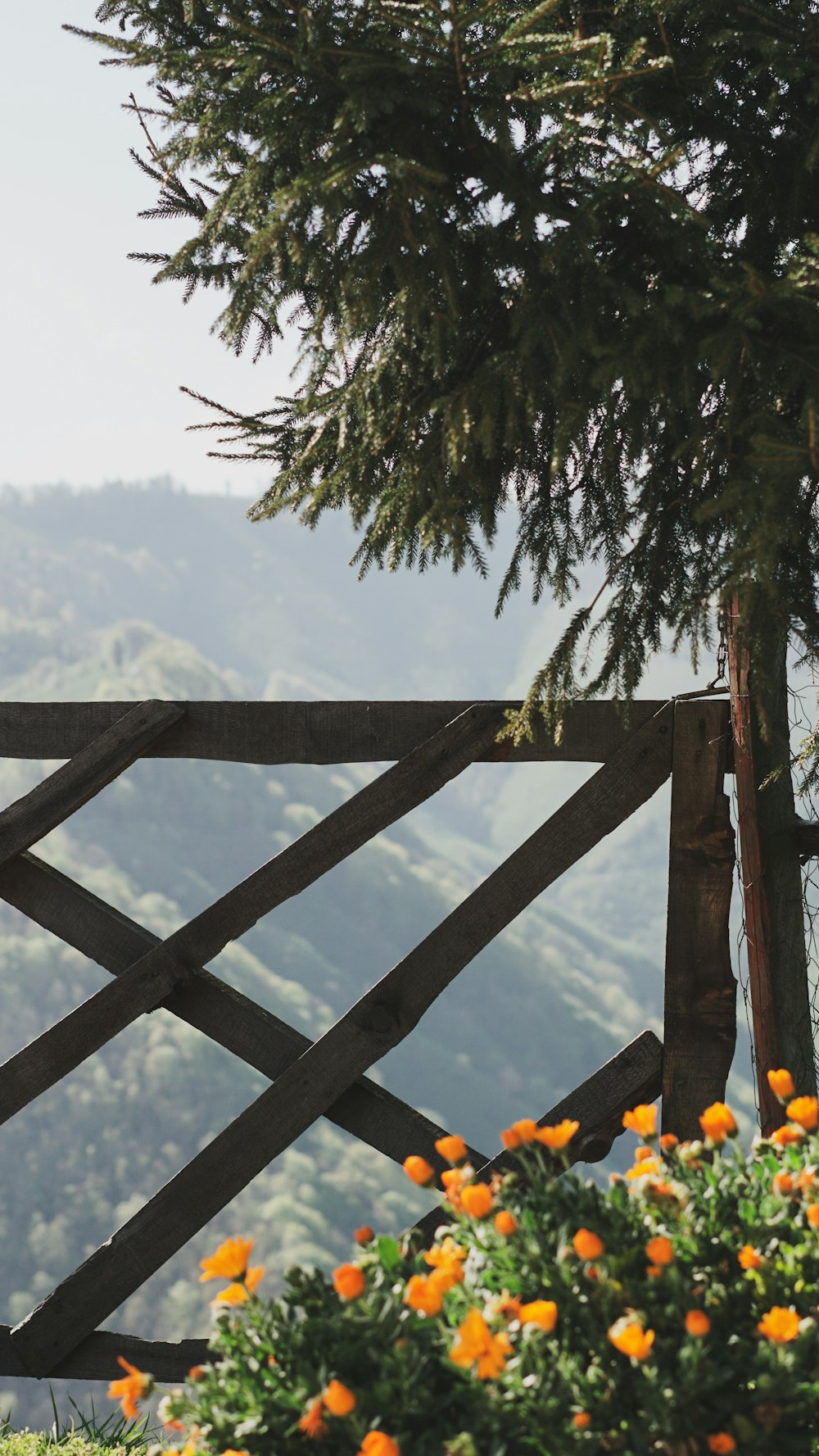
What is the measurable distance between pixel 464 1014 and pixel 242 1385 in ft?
263

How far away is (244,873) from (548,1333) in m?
Result: 80.5

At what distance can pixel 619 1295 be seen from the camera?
4.70ft

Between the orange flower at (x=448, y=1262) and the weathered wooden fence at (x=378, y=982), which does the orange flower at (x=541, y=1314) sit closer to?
the orange flower at (x=448, y=1262)

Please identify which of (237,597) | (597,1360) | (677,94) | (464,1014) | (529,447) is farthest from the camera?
(237,597)

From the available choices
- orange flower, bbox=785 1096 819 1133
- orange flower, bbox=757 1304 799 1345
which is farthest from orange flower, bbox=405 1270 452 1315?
orange flower, bbox=785 1096 819 1133

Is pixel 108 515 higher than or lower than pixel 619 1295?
higher

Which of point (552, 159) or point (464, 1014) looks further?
point (464, 1014)

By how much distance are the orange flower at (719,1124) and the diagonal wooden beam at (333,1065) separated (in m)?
0.85

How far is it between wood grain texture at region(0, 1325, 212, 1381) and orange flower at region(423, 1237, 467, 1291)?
3.77 feet

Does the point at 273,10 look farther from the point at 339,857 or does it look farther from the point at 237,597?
the point at 237,597

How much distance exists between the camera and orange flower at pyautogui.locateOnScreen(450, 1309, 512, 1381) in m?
1.28

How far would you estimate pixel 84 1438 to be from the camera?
292cm

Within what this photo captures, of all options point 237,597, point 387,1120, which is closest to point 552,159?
point 387,1120

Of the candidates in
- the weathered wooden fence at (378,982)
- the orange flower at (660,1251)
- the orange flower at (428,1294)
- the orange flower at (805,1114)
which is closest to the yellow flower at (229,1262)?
the orange flower at (428,1294)
